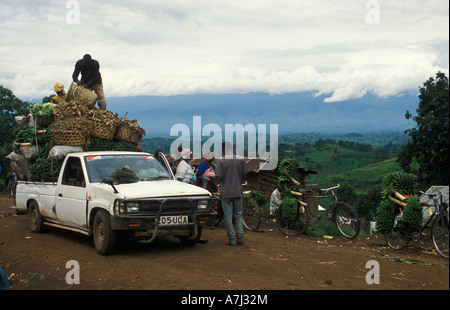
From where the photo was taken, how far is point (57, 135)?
34.1 feet

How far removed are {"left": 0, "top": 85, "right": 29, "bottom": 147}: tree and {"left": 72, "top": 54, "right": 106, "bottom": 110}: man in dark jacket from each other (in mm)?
41289

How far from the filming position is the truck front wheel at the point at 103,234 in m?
8.17

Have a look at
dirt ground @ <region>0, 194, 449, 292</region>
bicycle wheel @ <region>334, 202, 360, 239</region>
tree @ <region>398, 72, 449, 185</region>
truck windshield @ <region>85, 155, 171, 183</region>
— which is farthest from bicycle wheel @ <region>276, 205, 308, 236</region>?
tree @ <region>398, 72, 449, 185</region>

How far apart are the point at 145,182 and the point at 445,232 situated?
5.62 meters

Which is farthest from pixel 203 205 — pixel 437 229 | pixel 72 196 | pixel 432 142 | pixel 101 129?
pixel 432 142

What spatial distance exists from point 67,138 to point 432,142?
29495 mm

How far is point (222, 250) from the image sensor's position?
905 centimetres

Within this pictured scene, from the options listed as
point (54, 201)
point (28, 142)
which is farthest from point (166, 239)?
point (28, 142)

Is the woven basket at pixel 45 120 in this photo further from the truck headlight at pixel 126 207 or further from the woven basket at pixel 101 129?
the truck headlight at pixel 126 207

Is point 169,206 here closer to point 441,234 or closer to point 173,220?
point 173,220

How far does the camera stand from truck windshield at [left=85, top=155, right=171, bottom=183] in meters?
9.16

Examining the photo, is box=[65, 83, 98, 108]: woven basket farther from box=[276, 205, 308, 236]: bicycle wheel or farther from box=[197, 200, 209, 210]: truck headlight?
box=[276, 205, 308, 236]: bicycle wheel

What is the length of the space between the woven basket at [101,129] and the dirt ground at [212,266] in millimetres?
2314

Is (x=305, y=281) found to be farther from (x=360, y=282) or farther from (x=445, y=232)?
(x=445, y=232)
